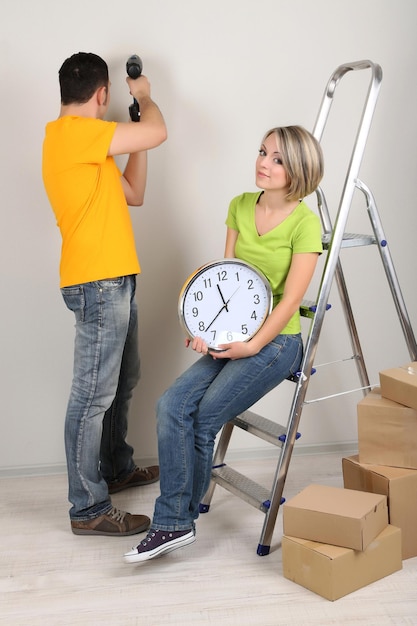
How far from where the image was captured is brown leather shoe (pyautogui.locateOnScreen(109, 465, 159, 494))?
3.11 m

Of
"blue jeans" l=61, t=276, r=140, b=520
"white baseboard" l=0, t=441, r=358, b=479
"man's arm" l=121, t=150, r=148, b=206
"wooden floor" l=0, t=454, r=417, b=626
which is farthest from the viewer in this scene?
"white baseboard" l=0, t=441, r=358, b=479

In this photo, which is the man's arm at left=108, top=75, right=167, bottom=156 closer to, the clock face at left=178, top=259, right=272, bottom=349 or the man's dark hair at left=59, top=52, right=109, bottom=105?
the man's dark hair at left=59, top=52, right=109, bottom=105

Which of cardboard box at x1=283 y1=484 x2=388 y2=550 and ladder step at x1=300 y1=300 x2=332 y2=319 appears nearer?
cardboard box at x1=283 y1=484 x2=388 y2=550

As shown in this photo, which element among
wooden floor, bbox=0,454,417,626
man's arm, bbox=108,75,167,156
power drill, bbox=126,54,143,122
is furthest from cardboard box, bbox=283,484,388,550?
power drill, bbox=126,54,143,122

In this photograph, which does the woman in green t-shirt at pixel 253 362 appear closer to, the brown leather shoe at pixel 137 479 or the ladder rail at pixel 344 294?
the ladder rail at pixel 344 294

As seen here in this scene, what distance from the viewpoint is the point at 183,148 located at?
310 centimetres

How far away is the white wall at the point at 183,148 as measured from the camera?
297cm

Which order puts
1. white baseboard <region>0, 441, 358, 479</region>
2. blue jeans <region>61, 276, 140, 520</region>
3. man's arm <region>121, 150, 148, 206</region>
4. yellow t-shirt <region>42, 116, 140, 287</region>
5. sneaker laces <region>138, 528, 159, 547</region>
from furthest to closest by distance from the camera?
white baseboard <region>0, 441, 358, 479</region>
man's arm <region>121, 150, 148, 206</region>
blue jeans <region>61, 276, 140, 520</region>
yellow t-shirt <region>42, 116, 140, 287</region>
sneaker laces <region>138, 528, 159, 547</region>

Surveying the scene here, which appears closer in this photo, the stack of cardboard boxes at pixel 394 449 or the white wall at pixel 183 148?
the stack of cardboard boxes at pixel 394 449

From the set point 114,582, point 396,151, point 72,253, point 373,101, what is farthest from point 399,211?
point 114,582

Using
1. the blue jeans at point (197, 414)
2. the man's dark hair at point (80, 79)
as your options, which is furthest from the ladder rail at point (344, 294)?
the man's dark hair at point (80, 79)

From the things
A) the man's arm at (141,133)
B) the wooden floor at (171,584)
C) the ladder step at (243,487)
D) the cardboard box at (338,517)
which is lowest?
the wooden floor at (171,584)

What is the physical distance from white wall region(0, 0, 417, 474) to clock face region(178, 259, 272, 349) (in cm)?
64

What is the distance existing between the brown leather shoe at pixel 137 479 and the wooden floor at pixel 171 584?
→ 14 cm
